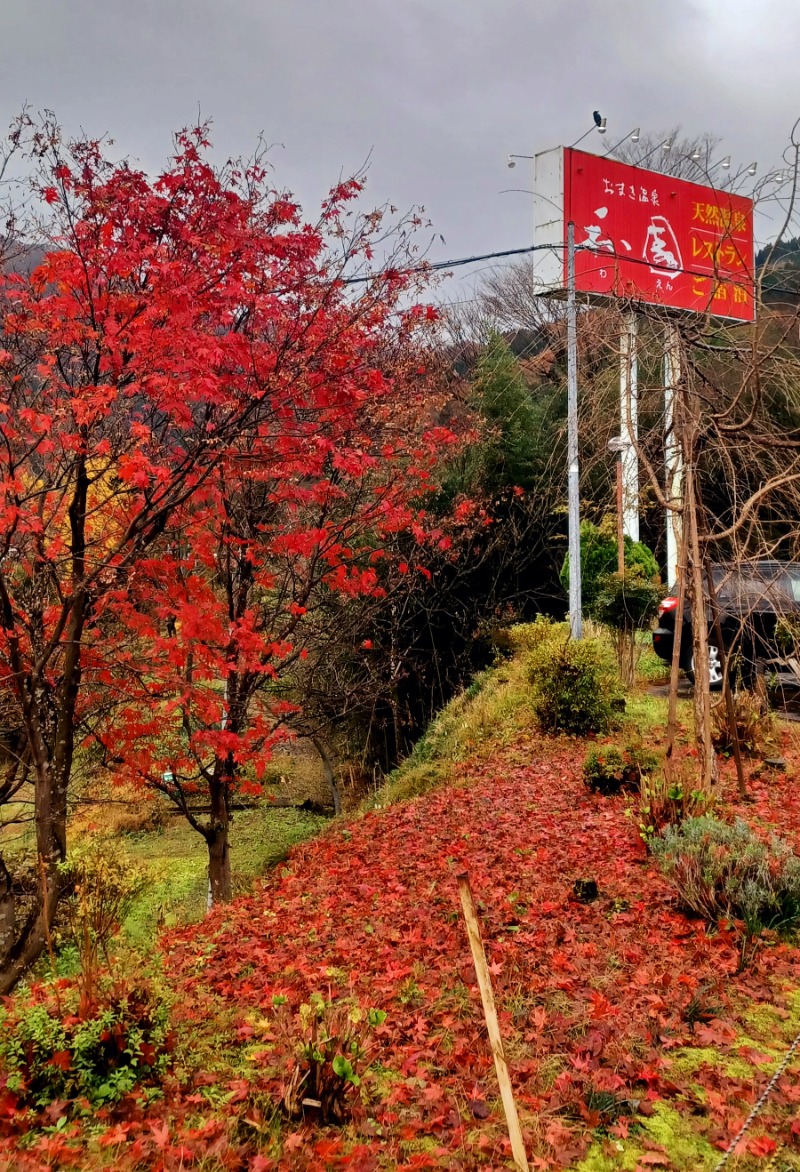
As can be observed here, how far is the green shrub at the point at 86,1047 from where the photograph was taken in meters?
2.89

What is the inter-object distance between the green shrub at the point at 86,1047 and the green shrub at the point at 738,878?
9.32ft

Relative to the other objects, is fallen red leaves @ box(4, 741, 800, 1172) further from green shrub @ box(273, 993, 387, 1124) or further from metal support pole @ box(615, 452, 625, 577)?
metal support pole @ box(615, 452, 625, 577)

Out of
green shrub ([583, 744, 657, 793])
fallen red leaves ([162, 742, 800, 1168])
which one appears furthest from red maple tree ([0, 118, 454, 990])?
green shrub ([583, 744, 657, 793])

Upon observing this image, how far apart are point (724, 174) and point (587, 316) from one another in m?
1.30

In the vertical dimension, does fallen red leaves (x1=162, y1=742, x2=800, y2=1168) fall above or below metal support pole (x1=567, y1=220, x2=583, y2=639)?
below

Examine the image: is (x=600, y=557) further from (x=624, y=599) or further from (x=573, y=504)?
(x=573, y=504)

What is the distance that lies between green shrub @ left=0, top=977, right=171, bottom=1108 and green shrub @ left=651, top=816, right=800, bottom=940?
2839 mm

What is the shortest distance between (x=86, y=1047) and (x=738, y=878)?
129 inches

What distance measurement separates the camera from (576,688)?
30.5 feet

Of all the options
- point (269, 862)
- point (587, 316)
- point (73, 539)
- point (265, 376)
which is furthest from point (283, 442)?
point (269, 862)

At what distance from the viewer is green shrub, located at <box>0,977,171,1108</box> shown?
2891 mm

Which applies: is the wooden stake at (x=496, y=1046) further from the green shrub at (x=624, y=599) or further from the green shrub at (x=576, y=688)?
the green shrub at (x=624, y=599)

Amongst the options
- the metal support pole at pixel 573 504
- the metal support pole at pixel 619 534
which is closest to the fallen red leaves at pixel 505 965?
the metal support pole at pixel 573 504

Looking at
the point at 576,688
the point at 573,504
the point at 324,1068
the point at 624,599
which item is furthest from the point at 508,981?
the point at 624,599
